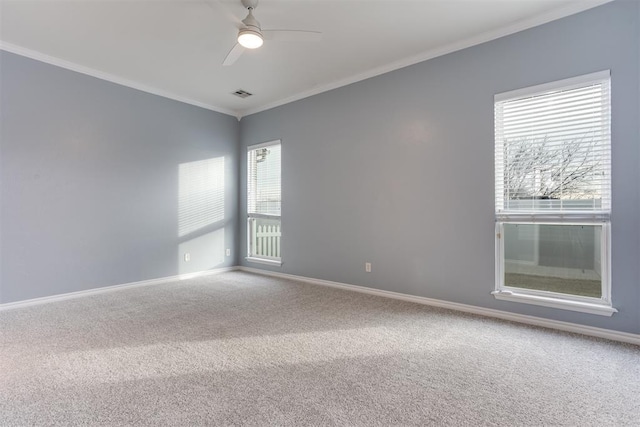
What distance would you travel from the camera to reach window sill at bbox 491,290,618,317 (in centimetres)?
244

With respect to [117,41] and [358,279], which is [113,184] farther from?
[358,279]

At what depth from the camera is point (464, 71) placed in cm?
312

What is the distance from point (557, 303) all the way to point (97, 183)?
16.9 ft

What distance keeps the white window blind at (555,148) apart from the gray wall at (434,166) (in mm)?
83

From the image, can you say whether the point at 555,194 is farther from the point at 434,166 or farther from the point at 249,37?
the point at 249,37

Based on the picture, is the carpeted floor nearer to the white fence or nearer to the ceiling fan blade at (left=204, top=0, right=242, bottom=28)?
the white fence

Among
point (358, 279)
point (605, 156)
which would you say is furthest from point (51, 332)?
point (605, 156)

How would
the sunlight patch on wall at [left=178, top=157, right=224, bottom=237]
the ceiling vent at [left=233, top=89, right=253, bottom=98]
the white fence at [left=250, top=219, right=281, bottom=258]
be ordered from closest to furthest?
the ceiling vent at [left=233, top=89, right=253, bottom=98]
the sunlight patch on wall at [left=178, top=157, right=224, bottom=237]
the white fence at [left=250, top=219, right=281, bottom=258]

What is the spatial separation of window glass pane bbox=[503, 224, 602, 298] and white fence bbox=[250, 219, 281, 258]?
3.23 metres

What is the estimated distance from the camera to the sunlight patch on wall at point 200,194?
465 centimetres

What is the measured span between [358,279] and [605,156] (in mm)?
2694

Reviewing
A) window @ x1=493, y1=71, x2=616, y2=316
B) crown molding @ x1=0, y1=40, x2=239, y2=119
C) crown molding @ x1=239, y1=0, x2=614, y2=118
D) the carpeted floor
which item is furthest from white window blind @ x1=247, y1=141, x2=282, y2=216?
window @ x1=493, y1=71, x2=616, y2=316

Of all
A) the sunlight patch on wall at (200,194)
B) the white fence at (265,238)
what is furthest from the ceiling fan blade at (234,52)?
the white fence at (265,238)

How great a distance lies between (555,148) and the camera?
2705 mm
